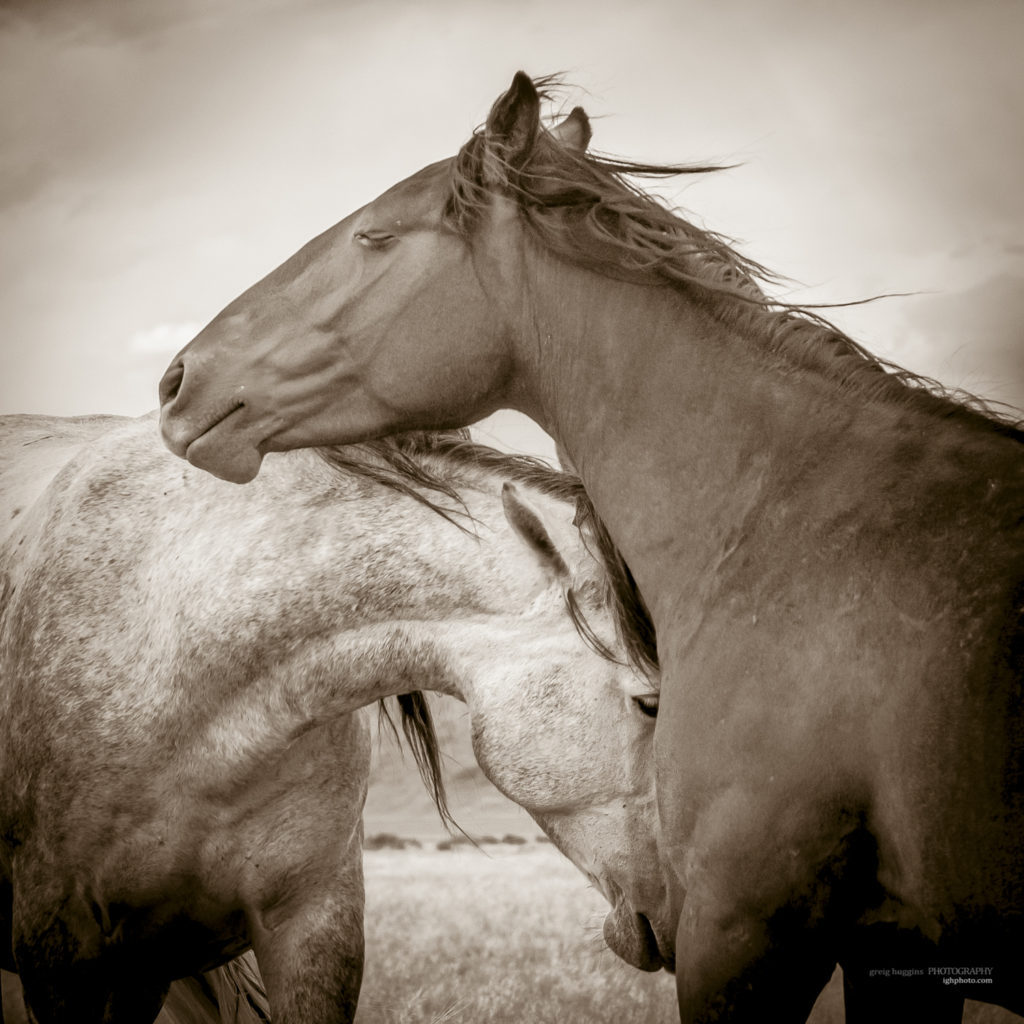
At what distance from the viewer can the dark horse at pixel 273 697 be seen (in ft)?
10.3

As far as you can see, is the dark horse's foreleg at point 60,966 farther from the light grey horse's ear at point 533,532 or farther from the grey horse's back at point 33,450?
the light grey horse's ear at point 533,532

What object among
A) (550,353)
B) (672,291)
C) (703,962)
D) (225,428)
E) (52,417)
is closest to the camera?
(703,962)

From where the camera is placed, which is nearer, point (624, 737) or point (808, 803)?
point (808, 803)

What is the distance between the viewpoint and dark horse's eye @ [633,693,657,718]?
3035mm

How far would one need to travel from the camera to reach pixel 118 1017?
3514 millimetres

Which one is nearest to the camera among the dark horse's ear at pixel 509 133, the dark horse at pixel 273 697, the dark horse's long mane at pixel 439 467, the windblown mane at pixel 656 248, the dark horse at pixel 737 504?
the dark horse at pixel 737 504

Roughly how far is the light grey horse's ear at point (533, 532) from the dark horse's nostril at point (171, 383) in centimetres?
97

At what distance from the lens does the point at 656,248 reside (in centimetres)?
235

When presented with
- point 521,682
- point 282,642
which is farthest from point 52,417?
point 521,682

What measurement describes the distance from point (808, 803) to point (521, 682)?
4.58 ft

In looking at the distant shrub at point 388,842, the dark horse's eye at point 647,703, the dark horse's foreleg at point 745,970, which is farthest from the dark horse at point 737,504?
the distant shrub at point 388,842

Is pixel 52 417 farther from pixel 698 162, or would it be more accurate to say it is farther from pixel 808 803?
pixel 808 803

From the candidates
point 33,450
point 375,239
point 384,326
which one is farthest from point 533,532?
point 33,450

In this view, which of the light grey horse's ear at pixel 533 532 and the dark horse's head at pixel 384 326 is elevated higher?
the dark horse's head at pixel 384 326
